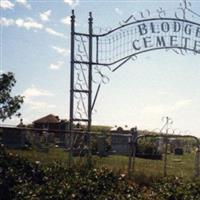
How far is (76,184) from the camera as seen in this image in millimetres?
10133

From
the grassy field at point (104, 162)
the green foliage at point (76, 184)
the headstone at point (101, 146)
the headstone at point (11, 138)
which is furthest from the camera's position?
the headstone at point (101, 146)

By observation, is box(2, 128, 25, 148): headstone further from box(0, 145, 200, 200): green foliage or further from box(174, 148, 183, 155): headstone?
box(174, 148, 183, 155): headstone

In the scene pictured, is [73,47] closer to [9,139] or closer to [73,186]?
[9,139]

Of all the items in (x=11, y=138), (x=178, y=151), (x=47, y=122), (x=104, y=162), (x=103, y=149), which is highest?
(x=47, y=122)

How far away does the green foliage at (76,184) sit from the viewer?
9805 mm

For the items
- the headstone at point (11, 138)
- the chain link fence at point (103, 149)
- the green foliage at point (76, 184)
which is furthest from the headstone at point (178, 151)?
the green foliage at point (76, 184)

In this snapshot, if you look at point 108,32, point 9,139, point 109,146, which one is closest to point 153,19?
point 108,32

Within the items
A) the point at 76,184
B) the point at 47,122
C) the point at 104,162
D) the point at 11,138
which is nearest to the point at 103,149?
the point at 104,162

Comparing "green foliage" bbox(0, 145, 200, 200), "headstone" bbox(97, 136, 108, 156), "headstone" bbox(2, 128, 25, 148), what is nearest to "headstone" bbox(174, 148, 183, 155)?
"headstone" bbox(97, 136, 108, 156)

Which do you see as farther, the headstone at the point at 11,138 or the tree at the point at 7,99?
the tree at the point at 7,99

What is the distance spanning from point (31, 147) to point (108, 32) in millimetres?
5360

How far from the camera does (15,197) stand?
A: 10281 millimetres

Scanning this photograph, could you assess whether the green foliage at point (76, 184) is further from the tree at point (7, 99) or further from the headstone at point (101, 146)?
the tree at point (7, 99)

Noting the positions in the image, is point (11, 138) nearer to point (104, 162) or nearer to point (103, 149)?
point (104, 162)
